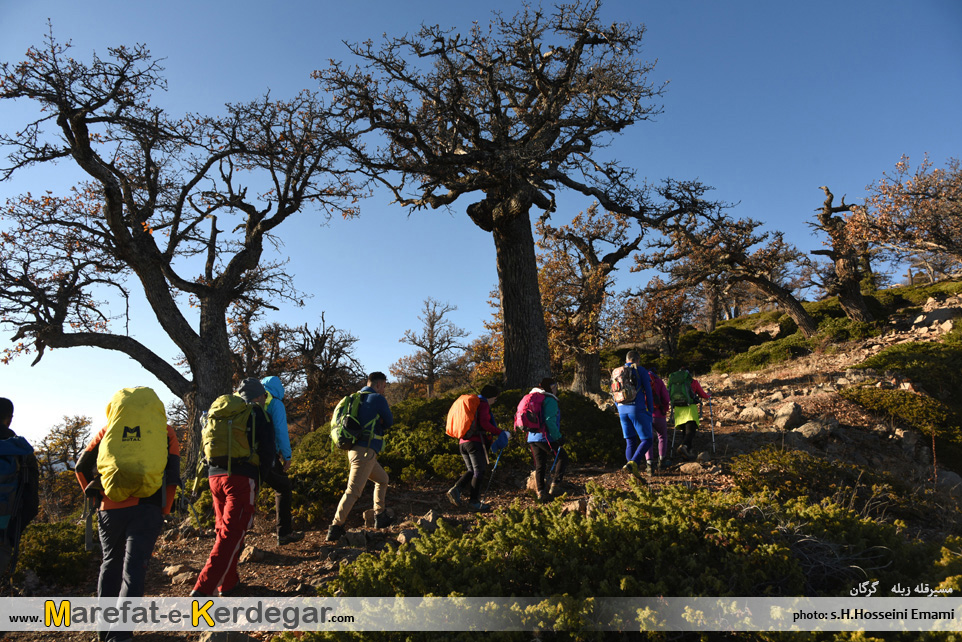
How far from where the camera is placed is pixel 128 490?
3869 millimetres

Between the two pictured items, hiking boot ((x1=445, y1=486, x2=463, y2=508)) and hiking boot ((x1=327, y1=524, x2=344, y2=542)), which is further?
hiking boot ((x1=445, y1=486, x2=463, y2=508))

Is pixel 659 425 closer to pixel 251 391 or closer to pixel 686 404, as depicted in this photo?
pixel 686 404

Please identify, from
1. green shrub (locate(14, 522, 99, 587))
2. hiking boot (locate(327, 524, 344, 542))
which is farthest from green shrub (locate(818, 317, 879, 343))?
green shrub (locate(14, 522, 99, 587))

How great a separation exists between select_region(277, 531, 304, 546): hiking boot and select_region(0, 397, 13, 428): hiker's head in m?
2.87

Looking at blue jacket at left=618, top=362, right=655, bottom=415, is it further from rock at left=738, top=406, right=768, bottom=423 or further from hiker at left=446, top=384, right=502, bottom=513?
rock at left=738, top=406, right=768, bottom=423

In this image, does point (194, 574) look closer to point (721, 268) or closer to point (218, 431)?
point (218, 431)

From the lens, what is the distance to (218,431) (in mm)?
4500

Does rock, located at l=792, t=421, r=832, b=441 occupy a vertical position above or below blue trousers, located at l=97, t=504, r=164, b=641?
below

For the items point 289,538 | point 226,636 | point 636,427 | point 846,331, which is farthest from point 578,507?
point 846,331

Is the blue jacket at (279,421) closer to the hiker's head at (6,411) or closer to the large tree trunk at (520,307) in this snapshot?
the hiker's head at (6,411)

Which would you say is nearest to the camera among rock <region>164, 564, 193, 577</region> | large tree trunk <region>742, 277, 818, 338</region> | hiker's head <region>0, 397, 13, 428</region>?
hiker's head <region>0, 397, 13, 428</region>

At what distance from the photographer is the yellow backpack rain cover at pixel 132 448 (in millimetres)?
3840

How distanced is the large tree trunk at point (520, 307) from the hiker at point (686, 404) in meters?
3.21

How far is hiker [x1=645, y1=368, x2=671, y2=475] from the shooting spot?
7339 mm
